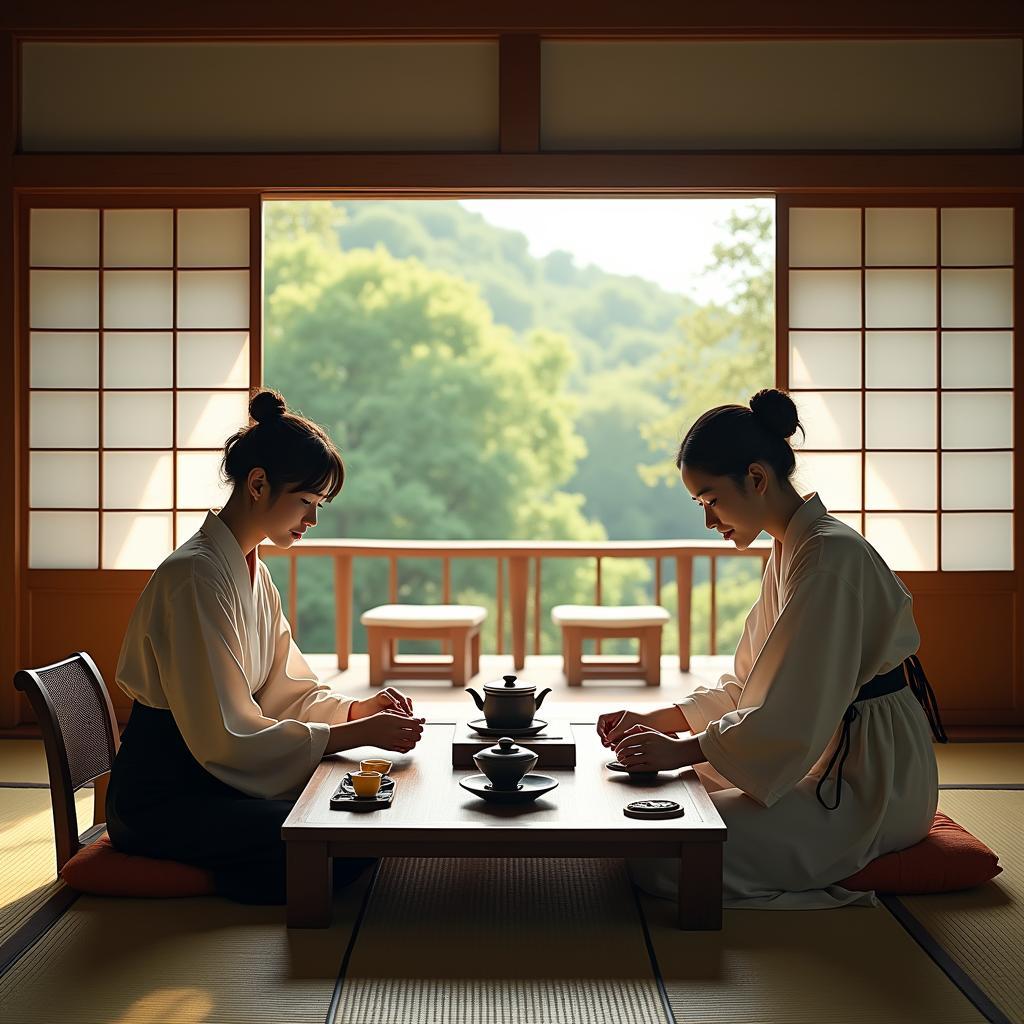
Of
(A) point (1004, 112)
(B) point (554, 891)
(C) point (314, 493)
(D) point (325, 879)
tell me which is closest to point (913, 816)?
(B) point (554, 891)

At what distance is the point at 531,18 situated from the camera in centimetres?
454

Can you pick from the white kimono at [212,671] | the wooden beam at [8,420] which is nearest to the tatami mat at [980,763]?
the white kimono at [212,671]

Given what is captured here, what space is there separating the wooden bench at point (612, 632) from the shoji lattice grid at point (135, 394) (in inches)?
73.2

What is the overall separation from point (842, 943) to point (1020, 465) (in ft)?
9.86

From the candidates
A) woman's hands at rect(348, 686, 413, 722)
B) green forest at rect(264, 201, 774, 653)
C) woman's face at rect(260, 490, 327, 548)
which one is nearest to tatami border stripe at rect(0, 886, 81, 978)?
woman's hands at rect(348, 686, 413, 722)

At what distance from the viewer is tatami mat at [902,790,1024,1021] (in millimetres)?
2141

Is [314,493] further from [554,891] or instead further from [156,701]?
[554,891]

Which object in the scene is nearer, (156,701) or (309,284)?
(156,701)

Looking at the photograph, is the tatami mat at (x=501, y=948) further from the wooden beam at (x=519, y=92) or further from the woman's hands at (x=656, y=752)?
the wooden beam at (x=519, y=92)

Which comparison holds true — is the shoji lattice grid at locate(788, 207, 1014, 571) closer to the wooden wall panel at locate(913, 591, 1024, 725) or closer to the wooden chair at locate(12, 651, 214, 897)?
the wooden wall panel at locate(913, 591, 1024, 725)

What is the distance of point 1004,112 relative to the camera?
4.65m

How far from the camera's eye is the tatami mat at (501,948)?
201cm

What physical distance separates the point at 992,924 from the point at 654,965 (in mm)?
769

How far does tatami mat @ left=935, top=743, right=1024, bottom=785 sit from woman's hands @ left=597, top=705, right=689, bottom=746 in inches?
52.2
